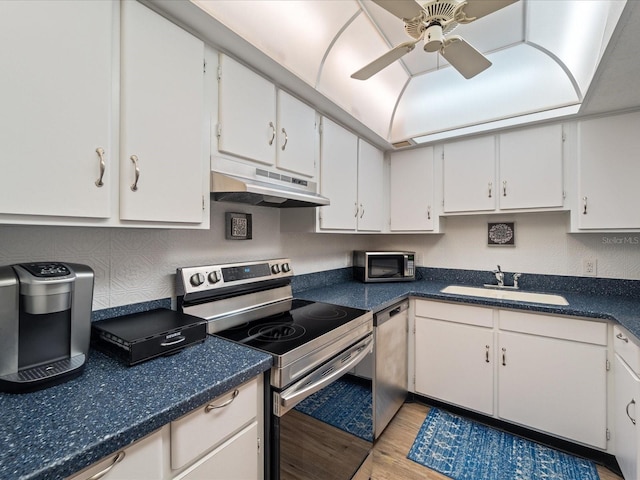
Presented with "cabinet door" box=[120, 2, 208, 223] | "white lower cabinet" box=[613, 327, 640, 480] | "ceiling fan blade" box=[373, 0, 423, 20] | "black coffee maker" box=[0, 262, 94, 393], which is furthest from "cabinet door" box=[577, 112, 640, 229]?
"black coffee maker" box=[0, 262, 94, 393]

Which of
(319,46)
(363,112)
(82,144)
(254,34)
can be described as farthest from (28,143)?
(363,112)

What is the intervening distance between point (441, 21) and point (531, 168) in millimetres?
1563

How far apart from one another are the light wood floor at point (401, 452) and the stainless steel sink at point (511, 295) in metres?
0.96

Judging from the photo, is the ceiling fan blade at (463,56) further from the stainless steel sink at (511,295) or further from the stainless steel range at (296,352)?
the stainless steel sink at (511,295)

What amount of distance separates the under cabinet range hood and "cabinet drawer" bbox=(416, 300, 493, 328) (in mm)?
1210

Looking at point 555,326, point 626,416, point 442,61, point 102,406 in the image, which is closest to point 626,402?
point 626,416

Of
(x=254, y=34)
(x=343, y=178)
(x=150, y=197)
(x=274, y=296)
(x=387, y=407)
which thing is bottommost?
(x=387, y=407)

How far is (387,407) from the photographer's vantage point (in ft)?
6.49

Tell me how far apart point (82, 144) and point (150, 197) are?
0.25 metres

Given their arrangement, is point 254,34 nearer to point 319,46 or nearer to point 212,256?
point 319,46

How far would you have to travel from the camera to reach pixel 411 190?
271 centimetres

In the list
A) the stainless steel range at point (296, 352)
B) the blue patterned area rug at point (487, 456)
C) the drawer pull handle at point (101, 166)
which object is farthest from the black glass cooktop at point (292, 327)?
the blue patterned area rug at point (487, 456)

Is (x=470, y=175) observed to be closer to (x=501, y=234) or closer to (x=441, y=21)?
(x=501, y=234)

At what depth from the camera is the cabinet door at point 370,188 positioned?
7.83 ft
